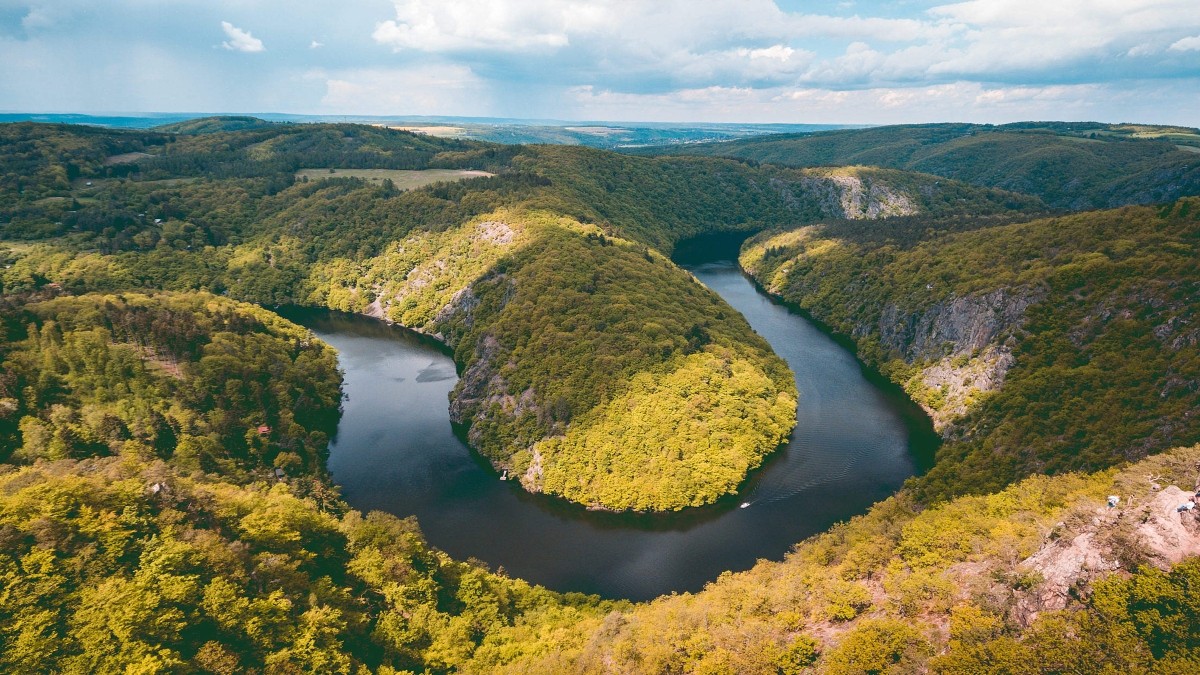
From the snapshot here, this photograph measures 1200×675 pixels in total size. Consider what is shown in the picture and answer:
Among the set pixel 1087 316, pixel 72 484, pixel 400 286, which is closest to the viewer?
pixel 72 484

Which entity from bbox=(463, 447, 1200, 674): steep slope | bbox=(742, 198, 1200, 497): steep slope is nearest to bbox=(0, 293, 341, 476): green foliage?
bbox=(463, 447, 1200, 674): steep slope

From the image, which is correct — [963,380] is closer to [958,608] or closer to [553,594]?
[958,608]

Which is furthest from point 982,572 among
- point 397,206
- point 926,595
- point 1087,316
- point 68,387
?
point 397,206

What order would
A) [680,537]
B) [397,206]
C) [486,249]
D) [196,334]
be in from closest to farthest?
[680,537] < [196,334] < [486,249] < [397,206]

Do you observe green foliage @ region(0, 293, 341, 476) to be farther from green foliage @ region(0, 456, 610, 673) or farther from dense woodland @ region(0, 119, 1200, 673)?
green foliage @ region(0, 456, 610, 673)

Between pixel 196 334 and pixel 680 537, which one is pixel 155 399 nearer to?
pixel 196 334

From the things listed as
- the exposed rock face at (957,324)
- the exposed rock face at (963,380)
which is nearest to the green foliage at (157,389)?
the exposed rock face at (963,380)

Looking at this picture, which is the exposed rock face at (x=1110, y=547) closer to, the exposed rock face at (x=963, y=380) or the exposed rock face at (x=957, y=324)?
the exposed rock face at (x=963, y=380)
